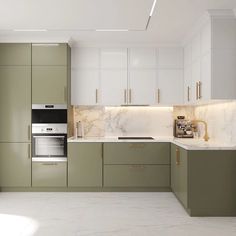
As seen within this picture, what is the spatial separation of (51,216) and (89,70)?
245 centimetres

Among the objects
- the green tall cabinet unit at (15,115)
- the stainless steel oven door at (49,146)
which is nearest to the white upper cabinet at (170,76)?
the stainless steel oven door at (49,146)

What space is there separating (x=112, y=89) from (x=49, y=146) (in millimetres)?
1349

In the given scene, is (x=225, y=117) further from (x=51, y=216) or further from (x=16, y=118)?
(x=16, y=118)

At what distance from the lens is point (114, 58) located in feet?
17.3

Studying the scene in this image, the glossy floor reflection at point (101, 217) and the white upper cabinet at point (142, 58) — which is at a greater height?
the white upper cabinet at point (142, 58)

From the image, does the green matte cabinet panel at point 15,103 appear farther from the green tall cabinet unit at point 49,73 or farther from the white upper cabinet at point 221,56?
the white upper cabinet at point 221,56

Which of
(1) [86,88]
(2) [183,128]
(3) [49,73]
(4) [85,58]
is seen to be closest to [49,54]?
(3) [49,73]

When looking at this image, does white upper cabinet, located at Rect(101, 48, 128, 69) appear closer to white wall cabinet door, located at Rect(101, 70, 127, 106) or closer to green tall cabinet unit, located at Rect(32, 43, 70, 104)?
white wall cabinet door, located at Rect(101, 70, 127, 106)

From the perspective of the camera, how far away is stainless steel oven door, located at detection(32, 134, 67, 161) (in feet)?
16.2

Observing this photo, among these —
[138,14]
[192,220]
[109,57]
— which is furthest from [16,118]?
→ [192,220]

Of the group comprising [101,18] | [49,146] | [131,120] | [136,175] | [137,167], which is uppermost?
[101,18]

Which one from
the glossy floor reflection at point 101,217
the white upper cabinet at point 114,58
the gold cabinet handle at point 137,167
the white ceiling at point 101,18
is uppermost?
the white ceiling at point 101,18

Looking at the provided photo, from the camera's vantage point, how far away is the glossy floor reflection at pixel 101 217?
3289mm

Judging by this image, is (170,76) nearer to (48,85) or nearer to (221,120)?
(221,120)
